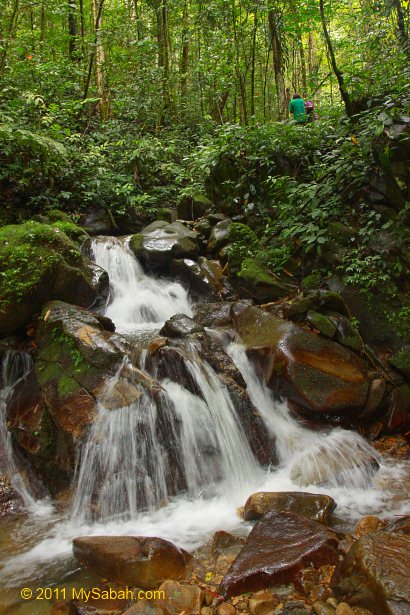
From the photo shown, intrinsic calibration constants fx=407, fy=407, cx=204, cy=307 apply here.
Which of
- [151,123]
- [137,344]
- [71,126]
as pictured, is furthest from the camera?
[151,123]

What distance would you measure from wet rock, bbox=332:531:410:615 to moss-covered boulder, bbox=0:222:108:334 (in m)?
4.66

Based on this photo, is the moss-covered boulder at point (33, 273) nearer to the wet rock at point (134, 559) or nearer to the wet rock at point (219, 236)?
the wet rock at point (219, 236)

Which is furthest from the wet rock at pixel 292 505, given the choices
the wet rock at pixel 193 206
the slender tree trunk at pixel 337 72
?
the wet rock at pixel 193 206

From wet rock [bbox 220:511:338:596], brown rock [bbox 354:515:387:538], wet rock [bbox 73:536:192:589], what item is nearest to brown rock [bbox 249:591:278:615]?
wet rock [bbox 220:511:338:596]

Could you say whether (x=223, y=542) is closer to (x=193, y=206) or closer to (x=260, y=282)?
(x=260, y=282)

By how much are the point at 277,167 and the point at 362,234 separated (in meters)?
2.71

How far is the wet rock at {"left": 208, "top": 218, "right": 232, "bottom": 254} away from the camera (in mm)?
8375

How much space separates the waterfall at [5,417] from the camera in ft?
14.9

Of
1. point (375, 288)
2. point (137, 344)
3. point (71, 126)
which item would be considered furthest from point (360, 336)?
point (71, 126)

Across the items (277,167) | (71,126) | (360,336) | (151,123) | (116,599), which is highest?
(151,123)

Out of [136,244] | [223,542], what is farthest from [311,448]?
[136,244]

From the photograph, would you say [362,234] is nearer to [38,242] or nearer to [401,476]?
[401,476]

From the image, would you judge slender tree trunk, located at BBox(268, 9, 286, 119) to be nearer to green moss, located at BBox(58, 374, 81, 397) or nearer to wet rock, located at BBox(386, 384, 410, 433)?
wet rock, located at BBox(386, 384, 410, 433)

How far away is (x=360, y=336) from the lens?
603cm
